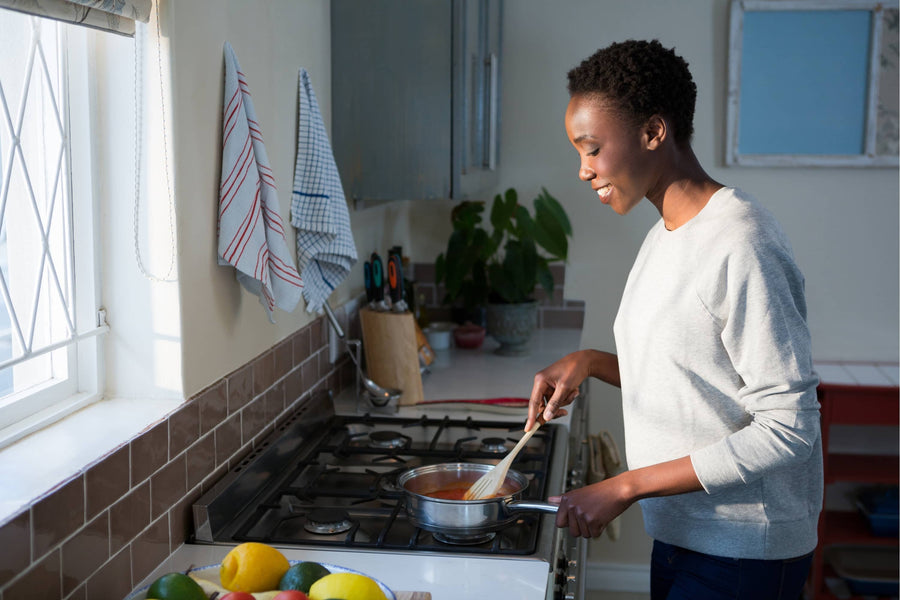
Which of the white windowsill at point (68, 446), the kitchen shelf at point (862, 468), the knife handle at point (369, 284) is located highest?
the knife handle at point (369, 284)

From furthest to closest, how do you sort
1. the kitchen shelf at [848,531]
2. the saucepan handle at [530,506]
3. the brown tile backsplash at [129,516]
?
the kitchen shelf at [848,531]
the saucepan handle at [530,506]
the brown tile backsplash at [129,516]

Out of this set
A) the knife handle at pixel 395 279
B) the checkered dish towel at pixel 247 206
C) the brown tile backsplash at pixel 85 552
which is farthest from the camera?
the knife handle at pixel 395 279

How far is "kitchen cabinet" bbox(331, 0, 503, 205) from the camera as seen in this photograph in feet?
7.27

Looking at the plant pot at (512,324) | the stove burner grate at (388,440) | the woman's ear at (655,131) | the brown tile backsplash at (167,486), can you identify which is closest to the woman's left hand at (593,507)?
the woman's ear at (655,131)

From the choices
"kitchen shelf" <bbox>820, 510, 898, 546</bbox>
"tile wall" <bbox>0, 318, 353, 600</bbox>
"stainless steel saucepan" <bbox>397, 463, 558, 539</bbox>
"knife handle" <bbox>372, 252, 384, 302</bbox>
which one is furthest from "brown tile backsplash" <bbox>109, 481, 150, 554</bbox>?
"kitchen shelf" <bbox>820, 510, 898, 546</bbox>

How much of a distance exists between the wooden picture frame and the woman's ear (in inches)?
75.7

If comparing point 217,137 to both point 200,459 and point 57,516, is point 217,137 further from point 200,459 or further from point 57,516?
point 57,516

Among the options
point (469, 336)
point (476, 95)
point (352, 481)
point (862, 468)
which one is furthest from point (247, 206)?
point (862, 468)

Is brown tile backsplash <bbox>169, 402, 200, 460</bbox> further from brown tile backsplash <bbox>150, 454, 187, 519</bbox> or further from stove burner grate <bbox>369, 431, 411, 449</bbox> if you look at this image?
stove burner grate <bbox>369, 431, 411, 449</bbox>

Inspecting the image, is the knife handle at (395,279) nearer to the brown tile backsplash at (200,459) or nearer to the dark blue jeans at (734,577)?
the brown tile backsplash at (200,459)

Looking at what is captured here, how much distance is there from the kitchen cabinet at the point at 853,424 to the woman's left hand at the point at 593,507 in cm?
195

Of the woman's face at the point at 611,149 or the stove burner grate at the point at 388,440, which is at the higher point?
the woman's face at the point at 611,149

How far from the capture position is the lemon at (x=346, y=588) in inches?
41.6

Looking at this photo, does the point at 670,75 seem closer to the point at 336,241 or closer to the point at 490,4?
the point at 336,241
